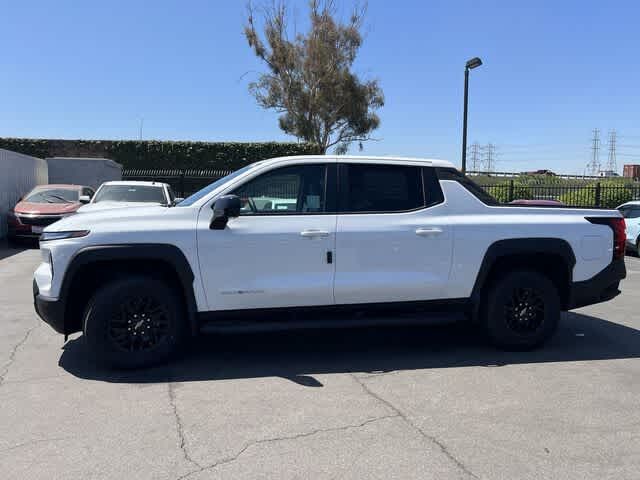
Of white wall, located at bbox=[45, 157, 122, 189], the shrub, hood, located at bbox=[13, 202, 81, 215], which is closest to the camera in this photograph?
hood, located at bbox=[13, 202, 81, 215]

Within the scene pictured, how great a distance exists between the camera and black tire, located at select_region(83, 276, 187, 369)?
4609 mm

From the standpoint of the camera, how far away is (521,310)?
5.42 metres

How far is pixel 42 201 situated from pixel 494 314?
41.1ft

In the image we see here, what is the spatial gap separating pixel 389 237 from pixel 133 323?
7.53 ft

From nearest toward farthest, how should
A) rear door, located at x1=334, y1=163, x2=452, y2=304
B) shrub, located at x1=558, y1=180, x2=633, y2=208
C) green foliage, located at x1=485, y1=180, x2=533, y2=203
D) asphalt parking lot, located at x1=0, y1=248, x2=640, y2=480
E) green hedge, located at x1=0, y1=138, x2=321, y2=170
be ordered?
asphalt parking lot, located at x1=0, y1=248, x2=640, y2=480 < rear door, located at x1=334, y1=163, x2=452, y2=304 < shrub, located at x1=558, y1=180, x2=633, y2=208 < green foliage, located at x1=485, y1=180, x2=533, y2=203 < green hedge, located at x1=0, y1=138, x2=321, y2=170

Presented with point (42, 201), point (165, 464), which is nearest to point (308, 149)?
point (42, 201)

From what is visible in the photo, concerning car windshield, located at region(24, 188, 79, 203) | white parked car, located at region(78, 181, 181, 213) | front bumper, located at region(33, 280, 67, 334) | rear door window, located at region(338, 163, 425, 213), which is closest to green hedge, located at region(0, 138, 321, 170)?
car windshield, located at region(24, 188, 79, 203)

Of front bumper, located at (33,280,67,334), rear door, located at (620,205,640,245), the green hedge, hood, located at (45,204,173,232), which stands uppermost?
the green hedge

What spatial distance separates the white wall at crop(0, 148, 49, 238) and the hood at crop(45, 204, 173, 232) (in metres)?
11.7

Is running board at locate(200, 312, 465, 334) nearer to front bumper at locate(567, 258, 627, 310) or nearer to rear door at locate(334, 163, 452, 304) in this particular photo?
rear door at locate(334, 163, 452, 304)

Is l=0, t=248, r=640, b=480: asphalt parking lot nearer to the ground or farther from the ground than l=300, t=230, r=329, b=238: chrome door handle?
nearer to the ground

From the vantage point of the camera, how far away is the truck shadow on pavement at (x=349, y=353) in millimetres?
4797

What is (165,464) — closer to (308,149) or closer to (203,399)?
(203,399)

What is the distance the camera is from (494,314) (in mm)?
5336
